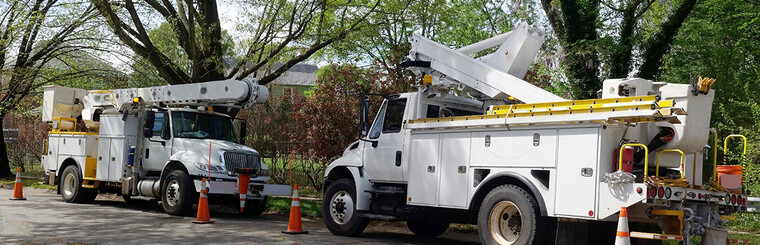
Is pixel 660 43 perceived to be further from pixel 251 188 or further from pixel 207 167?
pixel 207 167

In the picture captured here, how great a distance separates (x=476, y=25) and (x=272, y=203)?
18.1 metres

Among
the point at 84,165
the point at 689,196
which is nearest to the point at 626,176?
the point at 689,196

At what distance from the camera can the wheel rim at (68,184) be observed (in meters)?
18.5

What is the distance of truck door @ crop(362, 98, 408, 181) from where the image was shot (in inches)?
479

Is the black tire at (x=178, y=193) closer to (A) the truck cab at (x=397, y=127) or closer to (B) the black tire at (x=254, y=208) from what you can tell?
(B) the black tire at (x=254, y=208)

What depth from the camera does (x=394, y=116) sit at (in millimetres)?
12438

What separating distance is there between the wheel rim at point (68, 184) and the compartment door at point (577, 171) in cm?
1379

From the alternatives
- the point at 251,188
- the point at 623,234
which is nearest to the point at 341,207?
the point at 251,188

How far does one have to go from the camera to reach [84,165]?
59.1 ft

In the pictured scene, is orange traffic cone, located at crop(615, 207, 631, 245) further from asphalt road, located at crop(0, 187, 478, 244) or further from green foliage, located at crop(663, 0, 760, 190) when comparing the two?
green foliage, located at crop(663, 0, 760, 190)

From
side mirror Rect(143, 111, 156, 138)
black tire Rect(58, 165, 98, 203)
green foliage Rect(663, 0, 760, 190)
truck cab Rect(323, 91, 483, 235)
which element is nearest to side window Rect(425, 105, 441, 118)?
truck cab Rect(323, 91, 483, 235)

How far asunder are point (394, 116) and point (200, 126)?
6.00 m

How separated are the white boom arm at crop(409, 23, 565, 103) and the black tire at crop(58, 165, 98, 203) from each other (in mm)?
9957

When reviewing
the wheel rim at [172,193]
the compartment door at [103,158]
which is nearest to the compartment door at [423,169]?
the wheel rim at [172,193]
